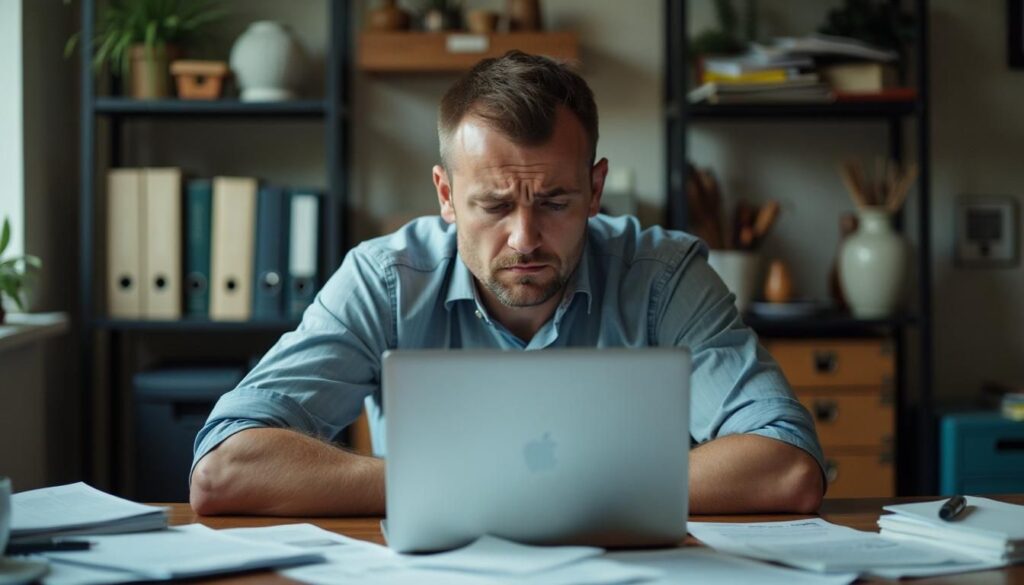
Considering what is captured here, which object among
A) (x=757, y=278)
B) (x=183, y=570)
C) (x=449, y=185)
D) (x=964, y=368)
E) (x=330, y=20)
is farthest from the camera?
(x=964, y=368)

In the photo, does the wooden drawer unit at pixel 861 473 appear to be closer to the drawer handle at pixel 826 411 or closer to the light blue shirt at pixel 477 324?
the drawer handle at pixel 826 411

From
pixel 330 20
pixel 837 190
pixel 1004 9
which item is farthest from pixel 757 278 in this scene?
pixel 330 20

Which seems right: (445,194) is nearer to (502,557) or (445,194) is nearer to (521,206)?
(521,206)

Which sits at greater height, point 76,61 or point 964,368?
point 76,61

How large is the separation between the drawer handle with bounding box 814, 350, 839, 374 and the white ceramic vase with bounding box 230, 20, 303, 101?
1.52 meters

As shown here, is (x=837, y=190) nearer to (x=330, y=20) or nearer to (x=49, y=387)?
(x=330, y=20)

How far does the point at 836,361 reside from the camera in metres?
3.01

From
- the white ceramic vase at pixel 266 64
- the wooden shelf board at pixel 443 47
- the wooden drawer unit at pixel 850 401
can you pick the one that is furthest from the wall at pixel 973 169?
the white ceramic vase at pixel 266 64

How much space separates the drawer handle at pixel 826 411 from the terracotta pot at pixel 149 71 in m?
1.85

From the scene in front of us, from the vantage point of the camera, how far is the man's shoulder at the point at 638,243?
1.85 metres

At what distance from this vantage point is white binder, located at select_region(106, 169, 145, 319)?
2.97 meters

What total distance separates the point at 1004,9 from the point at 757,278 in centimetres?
108

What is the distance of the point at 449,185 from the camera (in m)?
1.73

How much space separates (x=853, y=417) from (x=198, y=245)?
1.72m
